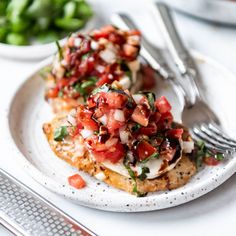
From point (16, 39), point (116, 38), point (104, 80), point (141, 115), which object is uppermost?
point (141, 115)

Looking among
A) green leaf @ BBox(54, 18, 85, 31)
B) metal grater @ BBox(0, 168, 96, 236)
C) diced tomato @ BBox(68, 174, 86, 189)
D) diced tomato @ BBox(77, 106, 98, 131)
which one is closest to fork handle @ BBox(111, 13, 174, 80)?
green leaf @ BBox(54, 18, 85, 31)

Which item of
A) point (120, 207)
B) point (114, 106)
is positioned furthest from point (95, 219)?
point (114, 106)

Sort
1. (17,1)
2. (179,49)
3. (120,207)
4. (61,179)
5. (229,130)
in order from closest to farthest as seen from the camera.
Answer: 1. (120,207)
2. (61,179)
3. (229,130)
4. (179,49)
5. (17,1)

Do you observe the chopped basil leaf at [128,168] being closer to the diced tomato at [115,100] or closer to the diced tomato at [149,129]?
the diced tomato at [149,129]

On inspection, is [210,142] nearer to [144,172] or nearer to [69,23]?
[144,172]

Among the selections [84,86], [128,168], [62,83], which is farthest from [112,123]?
[62,83]

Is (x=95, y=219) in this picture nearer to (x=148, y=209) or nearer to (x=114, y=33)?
(x=148, y=209)

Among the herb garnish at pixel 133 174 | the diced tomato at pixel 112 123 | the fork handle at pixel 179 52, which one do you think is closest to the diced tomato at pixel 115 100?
the diced tomato at pixel 112 123

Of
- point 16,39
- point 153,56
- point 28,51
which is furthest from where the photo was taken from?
point 16,39
